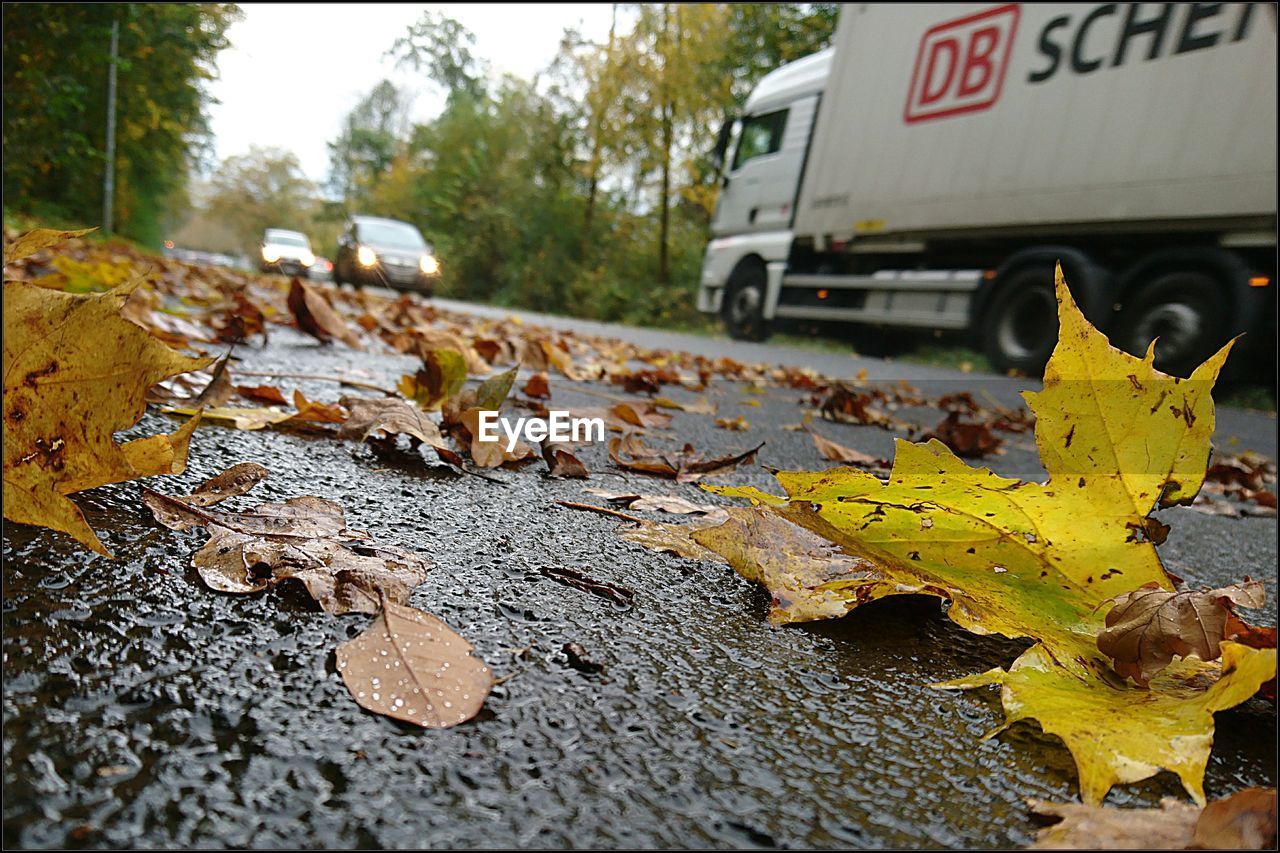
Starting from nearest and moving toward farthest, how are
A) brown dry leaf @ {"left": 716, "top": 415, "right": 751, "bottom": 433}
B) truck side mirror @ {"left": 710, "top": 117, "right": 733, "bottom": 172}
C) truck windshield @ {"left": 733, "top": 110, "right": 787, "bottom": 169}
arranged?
brown dry leaf @ {"left": 716, "top": 415, "right": 751, "bottom": 433}
truck windshield @ {"left": 733, "top": 110, "right": 787, "bottom": 169}
truck side mirror @ {"left": 710, "top": 117, "right": 733, "bottom": 172}

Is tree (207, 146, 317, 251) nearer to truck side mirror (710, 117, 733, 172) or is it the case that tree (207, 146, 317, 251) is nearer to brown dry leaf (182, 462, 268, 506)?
truck side mirror (710, 117, 733, 172)

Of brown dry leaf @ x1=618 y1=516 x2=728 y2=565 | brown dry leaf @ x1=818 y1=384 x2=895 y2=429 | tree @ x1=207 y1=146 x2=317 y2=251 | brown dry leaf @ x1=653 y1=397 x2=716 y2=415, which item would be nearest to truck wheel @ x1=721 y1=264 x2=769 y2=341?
brown dry leaf @ x1=818 y1=384 x2=895 y2=429

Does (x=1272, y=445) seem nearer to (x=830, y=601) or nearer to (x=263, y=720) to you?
(x=830, y=601)

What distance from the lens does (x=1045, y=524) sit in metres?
0.71

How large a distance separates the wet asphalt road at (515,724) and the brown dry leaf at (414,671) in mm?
13

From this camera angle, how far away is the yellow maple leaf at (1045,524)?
2.18 feet

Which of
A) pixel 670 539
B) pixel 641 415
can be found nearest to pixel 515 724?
pixel 670 539

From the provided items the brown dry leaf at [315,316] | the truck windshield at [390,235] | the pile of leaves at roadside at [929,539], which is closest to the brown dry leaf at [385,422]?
the pile of leaves at roadside at [929,539]

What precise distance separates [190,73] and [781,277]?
8767mm

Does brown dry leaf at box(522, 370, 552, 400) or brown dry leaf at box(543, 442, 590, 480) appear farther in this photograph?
brown dry leaf at box(522, 370, 552, 400)

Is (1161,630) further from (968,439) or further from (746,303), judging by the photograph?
(746,303)

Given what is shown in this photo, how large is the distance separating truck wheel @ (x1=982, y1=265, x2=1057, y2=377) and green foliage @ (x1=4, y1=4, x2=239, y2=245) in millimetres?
6998

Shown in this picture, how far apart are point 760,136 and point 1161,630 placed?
36.4 feet

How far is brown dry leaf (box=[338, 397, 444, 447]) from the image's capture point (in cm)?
118
